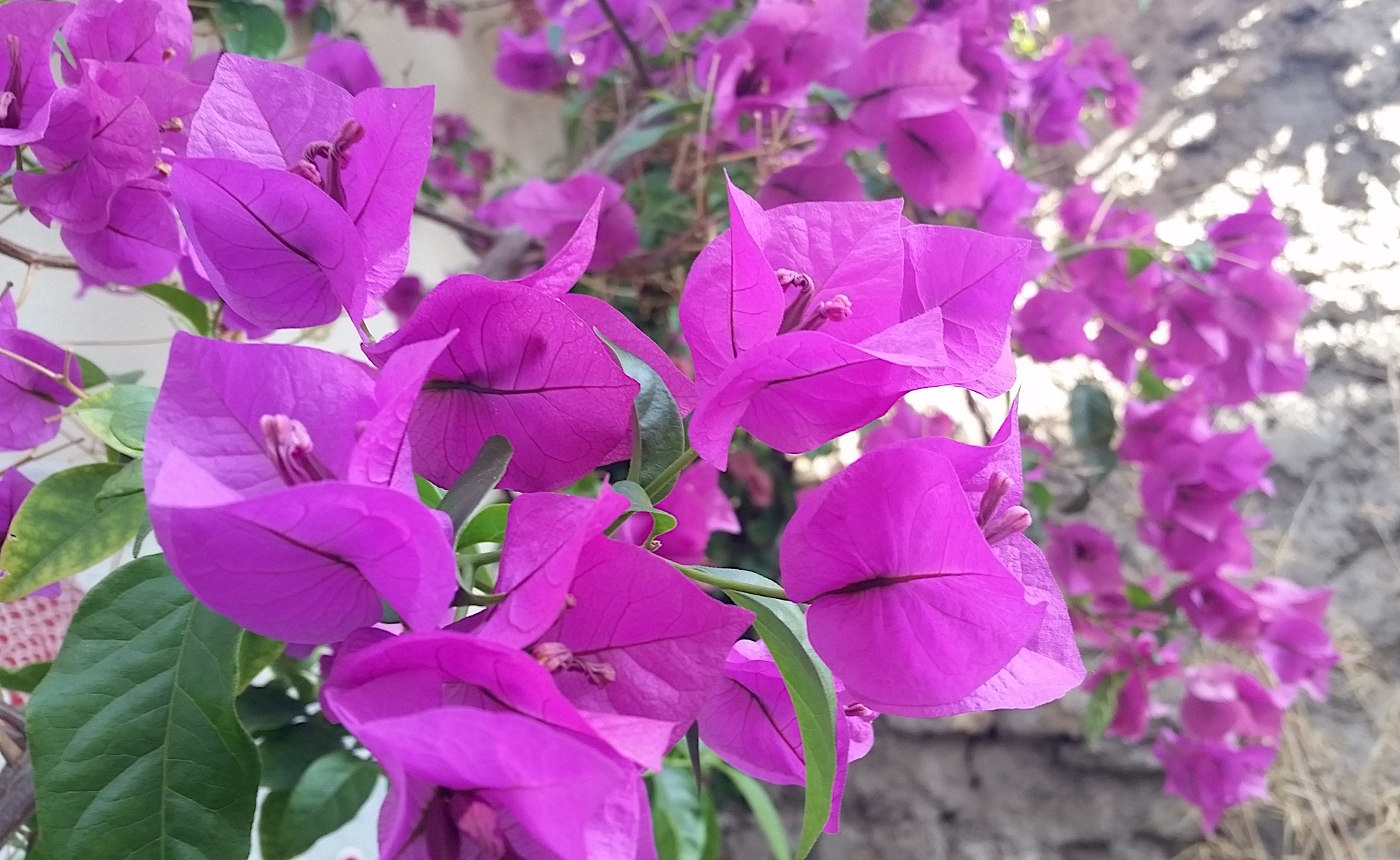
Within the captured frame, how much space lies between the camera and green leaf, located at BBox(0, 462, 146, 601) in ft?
1.06

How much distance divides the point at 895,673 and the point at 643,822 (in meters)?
0.08

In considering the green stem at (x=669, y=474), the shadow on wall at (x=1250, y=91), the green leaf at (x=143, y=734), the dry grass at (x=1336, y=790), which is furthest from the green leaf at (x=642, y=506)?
the shadow on wall at (x=1250, y=91)

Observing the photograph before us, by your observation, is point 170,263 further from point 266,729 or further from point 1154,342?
point 1154,342

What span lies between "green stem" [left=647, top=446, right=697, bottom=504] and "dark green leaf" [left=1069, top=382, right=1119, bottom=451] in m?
0.84

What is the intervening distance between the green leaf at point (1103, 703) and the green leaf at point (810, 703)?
0.78 meters

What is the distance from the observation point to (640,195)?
99 centimetres

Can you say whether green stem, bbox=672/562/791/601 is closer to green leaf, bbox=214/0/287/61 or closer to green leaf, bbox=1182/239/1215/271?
green leaf, bbox=214/0/287/61

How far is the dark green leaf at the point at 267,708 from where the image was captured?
0.55 metres

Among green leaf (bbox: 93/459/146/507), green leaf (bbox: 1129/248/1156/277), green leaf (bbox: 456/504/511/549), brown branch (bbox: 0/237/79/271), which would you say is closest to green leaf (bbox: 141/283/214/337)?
brown branch (bbox: 0/237/79/271)

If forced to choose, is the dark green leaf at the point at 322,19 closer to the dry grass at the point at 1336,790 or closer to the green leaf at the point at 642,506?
the green leaf at the point at 642,506

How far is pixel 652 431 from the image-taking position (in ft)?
0.81

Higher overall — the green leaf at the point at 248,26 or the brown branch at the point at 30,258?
the green leaf at the point at 248,26

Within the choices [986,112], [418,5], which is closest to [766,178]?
[986,112]

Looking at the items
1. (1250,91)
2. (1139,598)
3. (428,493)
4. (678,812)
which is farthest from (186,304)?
(1250,91)
